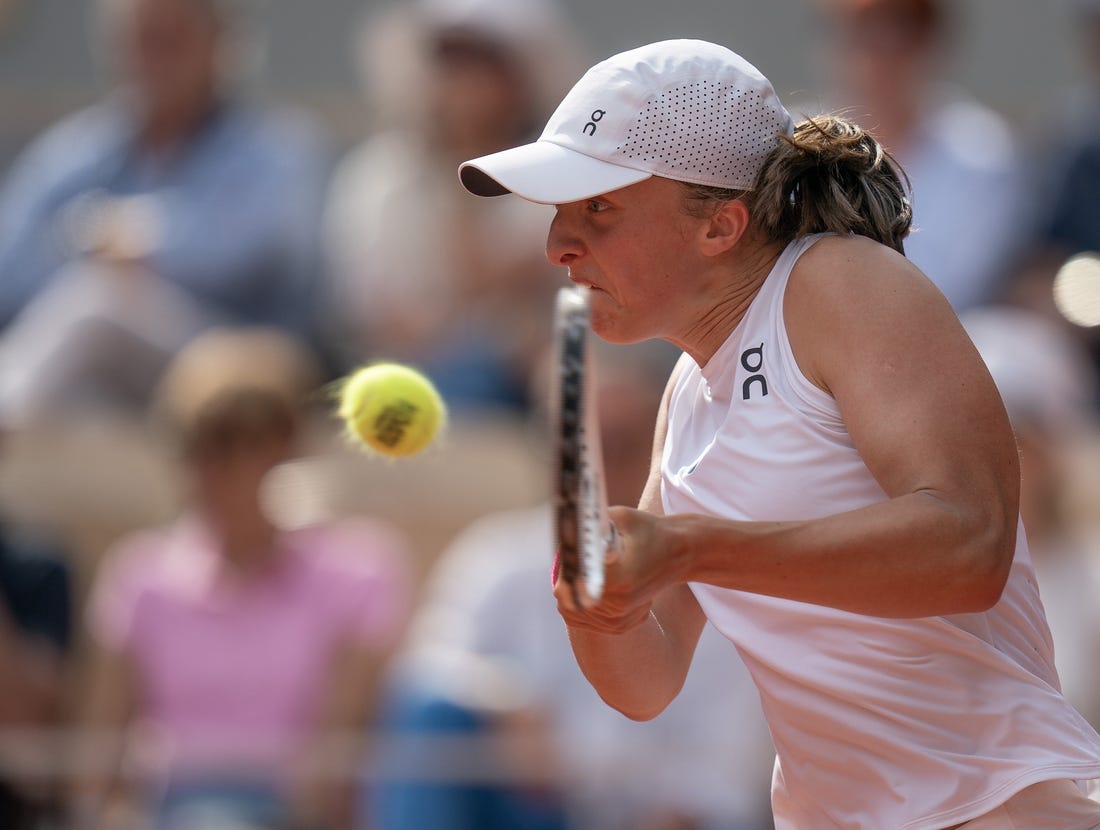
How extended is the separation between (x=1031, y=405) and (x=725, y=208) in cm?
304

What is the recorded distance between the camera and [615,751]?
497 centimetres

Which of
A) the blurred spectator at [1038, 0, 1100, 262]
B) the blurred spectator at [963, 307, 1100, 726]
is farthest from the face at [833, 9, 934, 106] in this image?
the blurred spectator at [963, 307, 1100, 726]

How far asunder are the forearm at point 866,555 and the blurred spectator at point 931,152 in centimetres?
394

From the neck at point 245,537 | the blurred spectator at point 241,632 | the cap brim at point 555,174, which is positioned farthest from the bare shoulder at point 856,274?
the neck at point 245,537

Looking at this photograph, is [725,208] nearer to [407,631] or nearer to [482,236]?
[407,631]

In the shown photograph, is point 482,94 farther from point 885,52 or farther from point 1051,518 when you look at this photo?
point 1051,518

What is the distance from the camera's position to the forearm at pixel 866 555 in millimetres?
2057

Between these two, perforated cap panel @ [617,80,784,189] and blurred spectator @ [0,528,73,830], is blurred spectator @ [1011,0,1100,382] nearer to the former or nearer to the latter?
blurred spectator @ [0,528,73,830]

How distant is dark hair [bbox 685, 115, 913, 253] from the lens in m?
2.40

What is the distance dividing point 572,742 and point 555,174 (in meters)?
3.01

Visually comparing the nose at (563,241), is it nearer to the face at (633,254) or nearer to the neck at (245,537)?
the face at (633,254)

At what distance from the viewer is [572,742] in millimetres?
5039

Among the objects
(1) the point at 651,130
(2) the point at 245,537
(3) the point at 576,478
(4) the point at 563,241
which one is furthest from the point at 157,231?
(3) the point at 576,478

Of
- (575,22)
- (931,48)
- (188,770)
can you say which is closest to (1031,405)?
(931,48)
